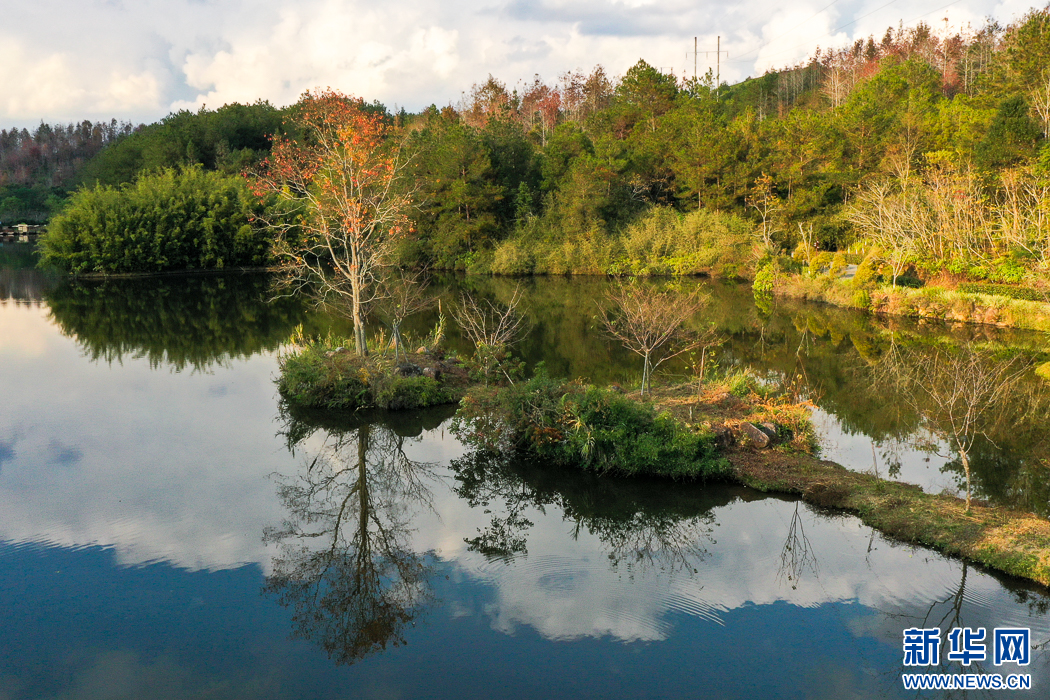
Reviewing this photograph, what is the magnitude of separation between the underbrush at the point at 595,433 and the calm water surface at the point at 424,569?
0.34 metres

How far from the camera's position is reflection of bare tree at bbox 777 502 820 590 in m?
8.14

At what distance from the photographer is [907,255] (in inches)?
989

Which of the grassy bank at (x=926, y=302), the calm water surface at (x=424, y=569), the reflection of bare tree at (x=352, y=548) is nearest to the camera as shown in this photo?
the calm water surface at (x=424, y=569)

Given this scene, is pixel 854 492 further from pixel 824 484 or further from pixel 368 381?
pixel 368 381

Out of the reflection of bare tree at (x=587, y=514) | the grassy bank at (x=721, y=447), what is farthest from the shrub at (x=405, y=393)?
the reflection of bare tree at (x=587, y=514)

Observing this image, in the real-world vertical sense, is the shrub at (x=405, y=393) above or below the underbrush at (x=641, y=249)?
below

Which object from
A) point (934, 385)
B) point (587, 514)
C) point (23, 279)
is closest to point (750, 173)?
point (934, 385)

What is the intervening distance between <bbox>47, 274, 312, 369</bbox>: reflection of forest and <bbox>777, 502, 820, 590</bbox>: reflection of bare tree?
15185mm

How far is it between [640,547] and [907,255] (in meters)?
20.9

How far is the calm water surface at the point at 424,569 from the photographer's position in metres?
6.59

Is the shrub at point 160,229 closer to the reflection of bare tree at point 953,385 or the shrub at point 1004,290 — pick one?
the reflection of bare tree at point 953,385

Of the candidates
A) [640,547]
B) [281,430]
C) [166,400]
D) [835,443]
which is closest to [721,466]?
[640,547]

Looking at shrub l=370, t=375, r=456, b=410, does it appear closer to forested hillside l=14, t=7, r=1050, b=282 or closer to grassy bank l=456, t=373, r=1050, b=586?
grassy bank l=456, t=373, r=1050, b=586

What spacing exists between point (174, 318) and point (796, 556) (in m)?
23.4
